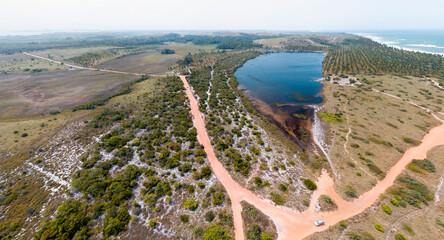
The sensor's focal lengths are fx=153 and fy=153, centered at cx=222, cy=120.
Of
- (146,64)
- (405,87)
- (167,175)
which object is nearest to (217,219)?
(167,175)

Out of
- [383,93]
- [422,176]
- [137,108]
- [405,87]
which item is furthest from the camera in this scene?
[405,87]

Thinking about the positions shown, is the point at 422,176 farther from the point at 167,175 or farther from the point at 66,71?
the point at 66,71

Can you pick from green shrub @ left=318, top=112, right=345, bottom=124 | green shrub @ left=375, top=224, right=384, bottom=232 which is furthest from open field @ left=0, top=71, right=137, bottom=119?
green shrub @ left=375, top=224, right=384, bottom=232

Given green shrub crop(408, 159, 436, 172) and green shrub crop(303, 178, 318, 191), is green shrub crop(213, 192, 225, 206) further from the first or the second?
green shrub crop(408, 159, 436, 172)

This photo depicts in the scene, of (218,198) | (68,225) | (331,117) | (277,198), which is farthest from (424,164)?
(68,225)

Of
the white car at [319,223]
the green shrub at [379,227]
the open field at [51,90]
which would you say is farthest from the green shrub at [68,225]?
the open field at [51,90]

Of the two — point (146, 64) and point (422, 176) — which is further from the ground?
point (146, 64)

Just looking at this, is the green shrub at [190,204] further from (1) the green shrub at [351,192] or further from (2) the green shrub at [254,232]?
(1) the green shrub at [351,192]
